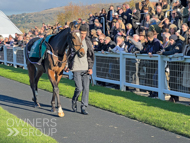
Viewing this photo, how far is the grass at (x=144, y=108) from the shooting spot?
673cm

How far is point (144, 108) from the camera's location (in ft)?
27.2

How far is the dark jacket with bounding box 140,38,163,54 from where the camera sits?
10.2 meters

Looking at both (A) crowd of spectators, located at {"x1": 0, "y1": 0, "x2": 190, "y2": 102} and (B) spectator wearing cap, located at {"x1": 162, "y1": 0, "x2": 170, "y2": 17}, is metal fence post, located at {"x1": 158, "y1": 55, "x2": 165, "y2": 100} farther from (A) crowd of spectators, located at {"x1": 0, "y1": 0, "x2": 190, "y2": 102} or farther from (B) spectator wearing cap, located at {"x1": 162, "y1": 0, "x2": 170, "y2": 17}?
(B) spectator wearing cap, located at {"x1": 162, "y1": 0, "x2": 170, "y2": 17}

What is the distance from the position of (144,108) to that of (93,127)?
6.76ft

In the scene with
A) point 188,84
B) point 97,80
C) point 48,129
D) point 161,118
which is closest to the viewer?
point 48,129

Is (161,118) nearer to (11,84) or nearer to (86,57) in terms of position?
(86,57)

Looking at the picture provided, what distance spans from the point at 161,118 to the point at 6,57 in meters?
17.7

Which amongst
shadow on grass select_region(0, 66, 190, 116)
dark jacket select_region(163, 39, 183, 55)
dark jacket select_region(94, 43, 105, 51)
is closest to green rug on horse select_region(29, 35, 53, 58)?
shadow on grass select_region(0, 66, 190, 116)

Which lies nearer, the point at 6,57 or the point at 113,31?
the point at 113,31

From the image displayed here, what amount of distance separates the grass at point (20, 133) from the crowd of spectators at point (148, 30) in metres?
3.26

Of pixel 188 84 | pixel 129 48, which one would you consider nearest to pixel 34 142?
pixel 188 84

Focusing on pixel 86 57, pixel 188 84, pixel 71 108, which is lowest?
pixel 71 108

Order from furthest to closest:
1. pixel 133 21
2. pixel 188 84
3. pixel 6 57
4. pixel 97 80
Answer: pixel 6 57 → pixel 133 21 → pixel 97 80 → pixel 188 84

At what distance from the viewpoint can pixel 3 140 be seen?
18.7 feet
